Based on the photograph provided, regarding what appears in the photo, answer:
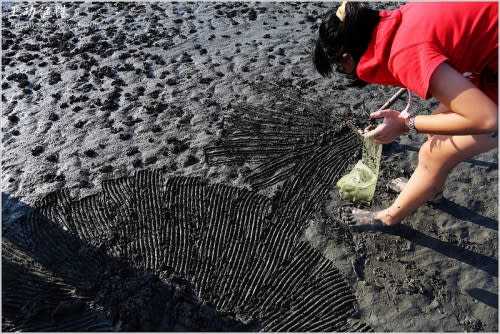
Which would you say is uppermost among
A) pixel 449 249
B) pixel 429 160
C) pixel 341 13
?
pixel 341 13

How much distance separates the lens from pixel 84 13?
6.84 metres

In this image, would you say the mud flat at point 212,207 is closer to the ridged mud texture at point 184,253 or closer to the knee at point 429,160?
the ridged mud texture at point 184,253

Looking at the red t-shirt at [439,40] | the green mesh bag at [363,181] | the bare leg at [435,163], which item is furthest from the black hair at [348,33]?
the green mesh bag at [363,181]

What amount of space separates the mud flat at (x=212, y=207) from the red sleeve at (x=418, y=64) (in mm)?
1530

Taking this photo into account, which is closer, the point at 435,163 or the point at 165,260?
the point at 435,163

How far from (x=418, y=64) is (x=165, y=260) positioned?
221 centimetres

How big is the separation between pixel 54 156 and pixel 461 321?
3.73m

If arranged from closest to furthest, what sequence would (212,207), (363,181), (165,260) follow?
(165,260)
(363,181)
(212,207)

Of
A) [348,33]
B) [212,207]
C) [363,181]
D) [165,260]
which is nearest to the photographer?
[348,33]

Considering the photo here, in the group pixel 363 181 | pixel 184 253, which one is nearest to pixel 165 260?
pixel 184 253

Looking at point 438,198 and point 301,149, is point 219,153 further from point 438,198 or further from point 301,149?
point 438,198

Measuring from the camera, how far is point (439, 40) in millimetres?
2164

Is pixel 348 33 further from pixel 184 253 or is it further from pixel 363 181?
pixel 184 253

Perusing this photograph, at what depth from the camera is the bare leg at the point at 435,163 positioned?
2.69 m
